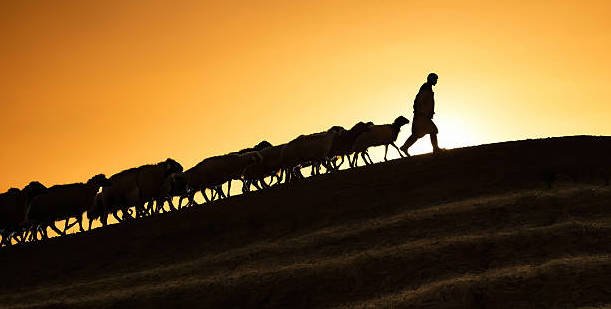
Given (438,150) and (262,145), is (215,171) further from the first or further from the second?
(438,150)

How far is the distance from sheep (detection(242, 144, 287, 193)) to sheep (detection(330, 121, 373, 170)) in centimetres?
178

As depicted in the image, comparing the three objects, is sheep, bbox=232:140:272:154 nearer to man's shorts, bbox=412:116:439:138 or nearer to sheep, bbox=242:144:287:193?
sheep, bbox=242:144:287:193

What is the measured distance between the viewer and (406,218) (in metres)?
19.9

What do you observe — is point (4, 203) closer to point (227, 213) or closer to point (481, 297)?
point (227, 213)

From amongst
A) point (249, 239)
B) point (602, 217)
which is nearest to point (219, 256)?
point (249, 239)

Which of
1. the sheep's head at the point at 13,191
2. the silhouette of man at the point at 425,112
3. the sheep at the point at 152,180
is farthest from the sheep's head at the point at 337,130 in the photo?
the sheep's head at the point at 13,191

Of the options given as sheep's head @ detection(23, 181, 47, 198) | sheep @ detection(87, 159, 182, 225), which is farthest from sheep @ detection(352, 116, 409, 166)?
sheep's head @ detection(23, 181, 47, 198)

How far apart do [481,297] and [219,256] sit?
7.16m

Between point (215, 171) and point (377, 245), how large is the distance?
491 inches

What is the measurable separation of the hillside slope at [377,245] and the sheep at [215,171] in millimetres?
4670

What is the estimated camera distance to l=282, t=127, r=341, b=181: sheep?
30.6 meters

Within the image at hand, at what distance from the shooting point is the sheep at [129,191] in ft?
96.8

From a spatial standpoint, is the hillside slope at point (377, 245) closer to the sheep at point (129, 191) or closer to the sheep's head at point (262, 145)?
the sheep at point (129, 191)

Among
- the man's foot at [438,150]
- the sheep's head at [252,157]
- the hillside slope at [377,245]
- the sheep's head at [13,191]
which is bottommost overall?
the hillside slope at [377,245]
